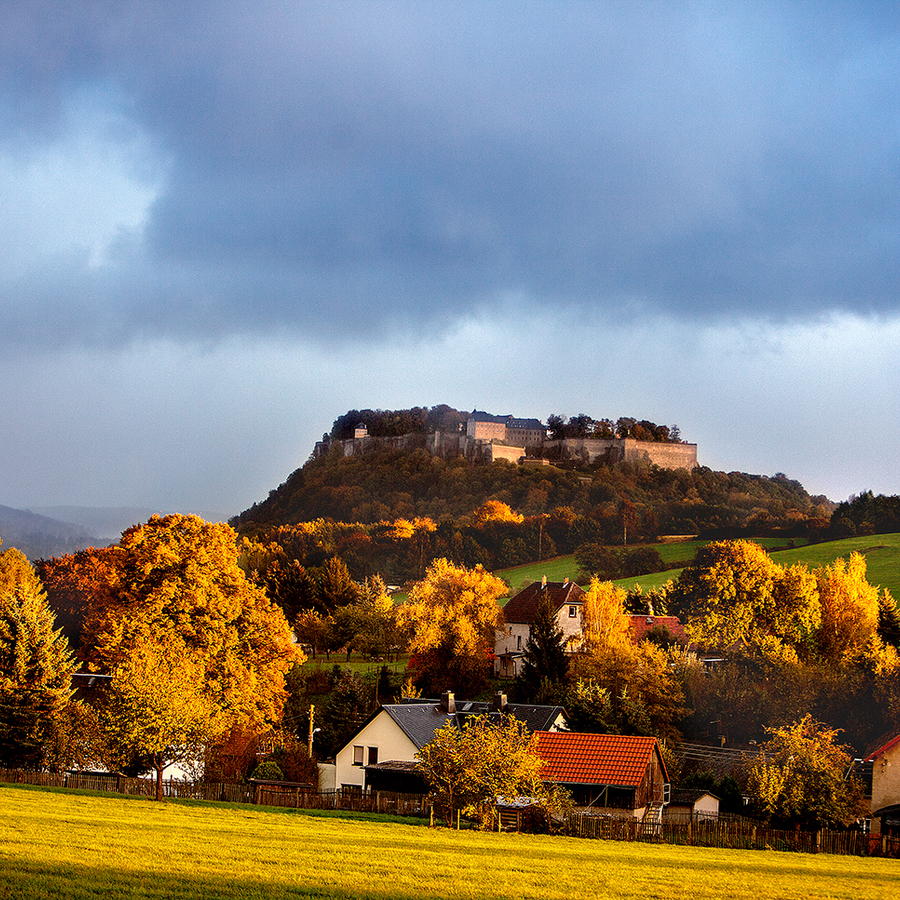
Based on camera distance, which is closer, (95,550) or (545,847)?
(545,847)

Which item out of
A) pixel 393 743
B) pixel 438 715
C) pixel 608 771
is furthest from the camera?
pixel 438 715

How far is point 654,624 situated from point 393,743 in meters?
28.4

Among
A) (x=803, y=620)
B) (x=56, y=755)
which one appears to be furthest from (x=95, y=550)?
(x=803, y=620)

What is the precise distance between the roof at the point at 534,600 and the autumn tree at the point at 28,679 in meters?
36.0

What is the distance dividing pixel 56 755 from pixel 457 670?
25945 millimetres

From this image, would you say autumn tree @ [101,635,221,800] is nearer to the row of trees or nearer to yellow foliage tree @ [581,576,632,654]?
the row of trees

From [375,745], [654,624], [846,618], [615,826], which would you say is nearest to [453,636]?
[654,624]

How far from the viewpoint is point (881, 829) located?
38.2 m

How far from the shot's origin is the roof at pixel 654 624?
213 feet

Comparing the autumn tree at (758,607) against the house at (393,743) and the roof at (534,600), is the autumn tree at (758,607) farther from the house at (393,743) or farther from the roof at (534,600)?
the roof at (534,600)

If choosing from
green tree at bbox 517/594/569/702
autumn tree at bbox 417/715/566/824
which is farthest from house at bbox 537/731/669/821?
green tree at bbox 517/594/569/702

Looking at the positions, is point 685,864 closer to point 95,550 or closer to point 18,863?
point 18,863

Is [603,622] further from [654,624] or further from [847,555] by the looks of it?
[847,555]

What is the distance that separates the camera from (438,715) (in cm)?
4497
